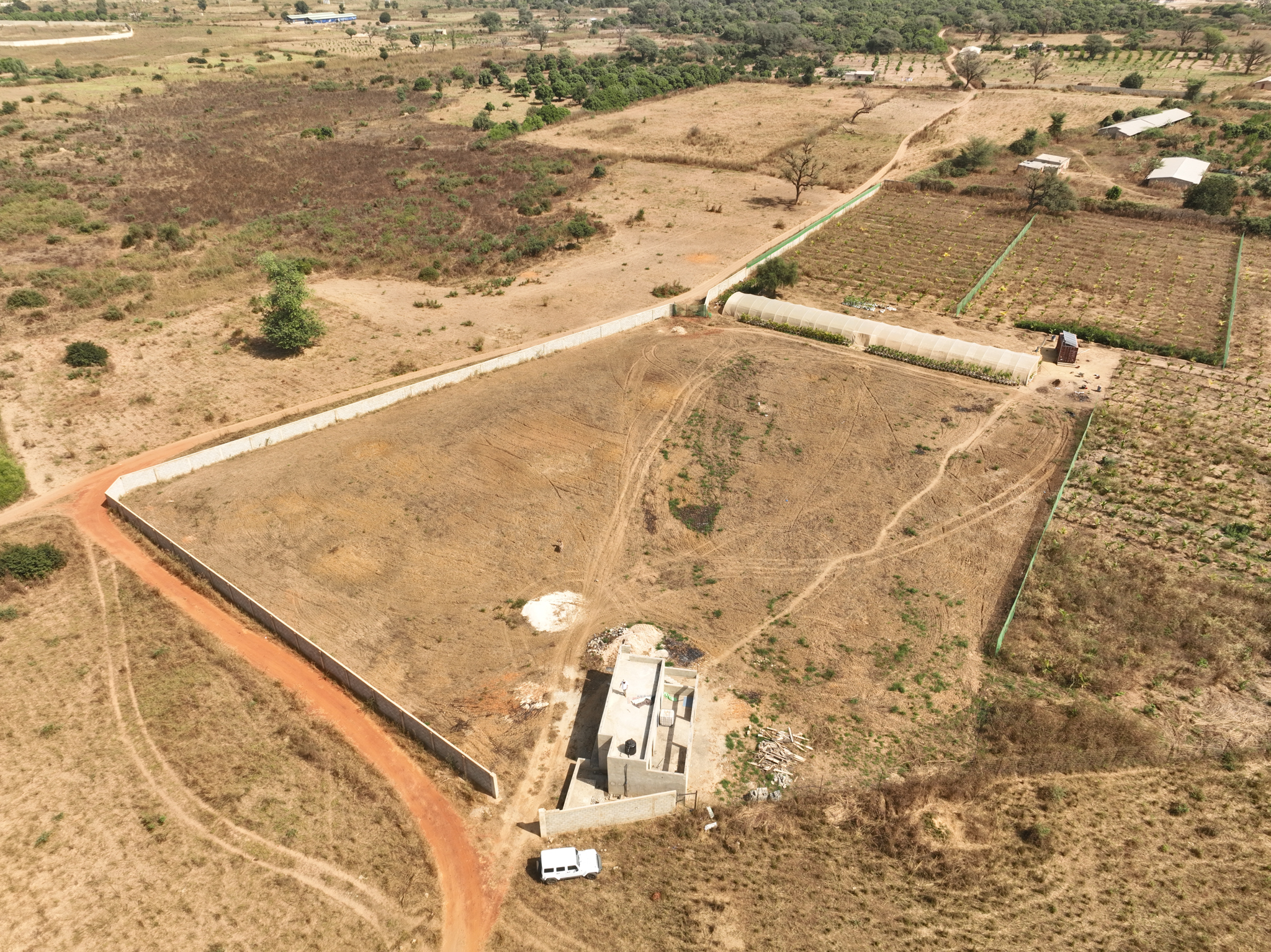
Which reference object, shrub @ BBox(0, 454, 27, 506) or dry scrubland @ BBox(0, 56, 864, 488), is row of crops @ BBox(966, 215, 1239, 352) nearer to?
dry scrubland @ BBox(0, 56, 864, 488)

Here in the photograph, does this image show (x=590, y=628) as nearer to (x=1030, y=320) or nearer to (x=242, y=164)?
(x=1030, y=320)

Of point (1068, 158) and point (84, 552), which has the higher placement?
point (1068, 158)

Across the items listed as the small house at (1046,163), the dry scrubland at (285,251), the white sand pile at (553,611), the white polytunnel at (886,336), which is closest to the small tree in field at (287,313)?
the dry scrubland at (285,251)

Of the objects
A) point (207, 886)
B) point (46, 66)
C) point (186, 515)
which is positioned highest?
point (46, 66)

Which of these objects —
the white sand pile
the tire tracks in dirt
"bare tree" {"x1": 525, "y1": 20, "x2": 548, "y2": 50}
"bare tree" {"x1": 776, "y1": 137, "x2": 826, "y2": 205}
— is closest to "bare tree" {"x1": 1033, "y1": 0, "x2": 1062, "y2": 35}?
"bare tree" {"x1": 776, "y1": 137, "x2": 826, "y2": 205}

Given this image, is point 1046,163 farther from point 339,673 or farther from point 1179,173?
point 339,673

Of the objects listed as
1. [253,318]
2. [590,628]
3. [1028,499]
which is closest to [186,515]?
[590,628]

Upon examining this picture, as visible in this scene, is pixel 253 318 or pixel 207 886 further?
pixel 253 318
